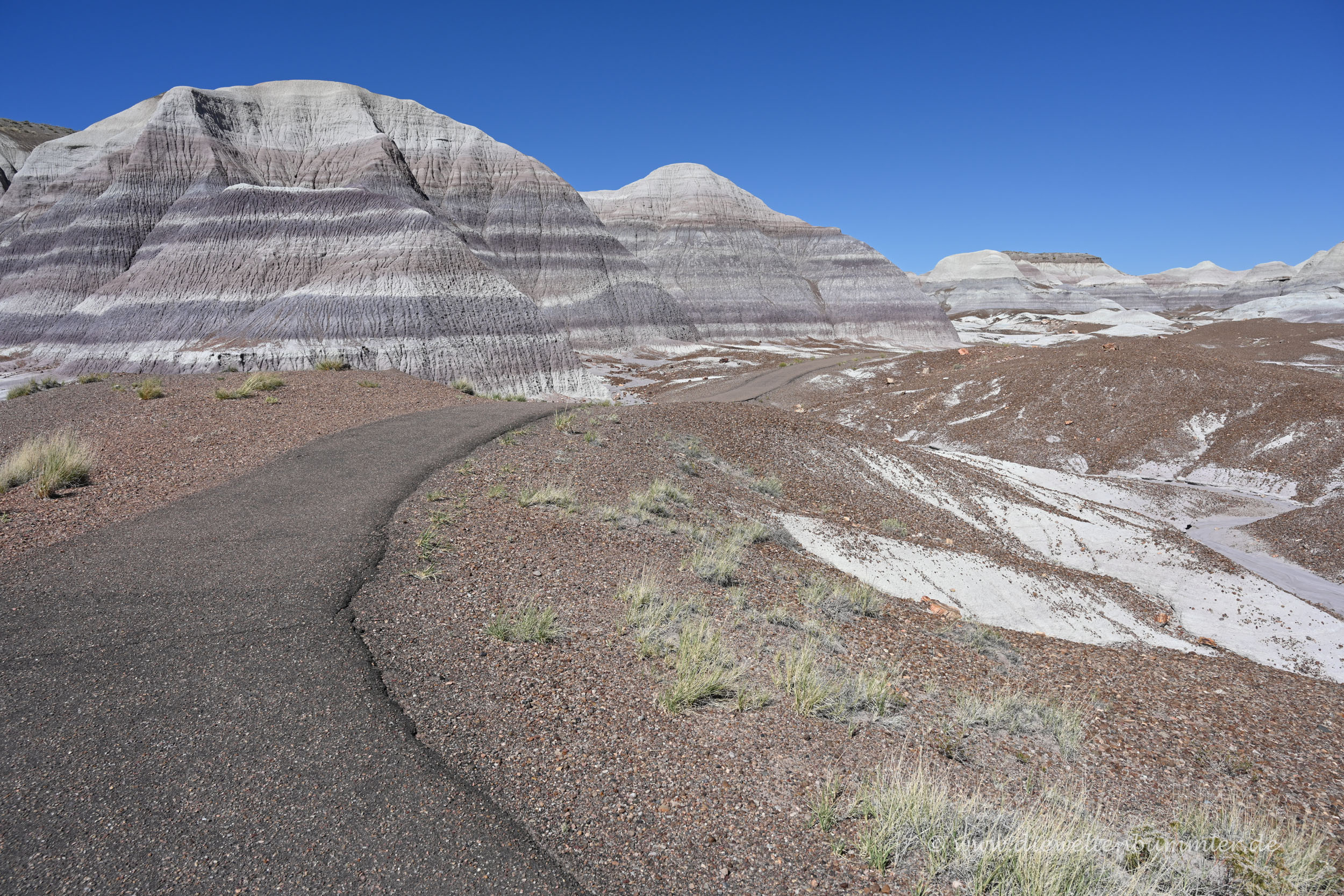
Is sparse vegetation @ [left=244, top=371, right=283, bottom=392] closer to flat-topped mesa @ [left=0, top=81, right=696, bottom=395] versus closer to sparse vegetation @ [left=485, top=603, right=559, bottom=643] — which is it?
sparse vegetation @ [left=485, top=603, right=559, bottom=643]

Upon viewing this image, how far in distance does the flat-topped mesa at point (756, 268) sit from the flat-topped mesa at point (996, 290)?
38.1 m

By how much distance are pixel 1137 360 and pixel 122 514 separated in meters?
37.2

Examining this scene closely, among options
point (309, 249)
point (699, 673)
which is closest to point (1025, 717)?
point (699, 673)

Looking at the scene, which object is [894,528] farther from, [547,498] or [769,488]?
[547,498]

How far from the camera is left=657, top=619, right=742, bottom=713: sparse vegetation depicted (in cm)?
510

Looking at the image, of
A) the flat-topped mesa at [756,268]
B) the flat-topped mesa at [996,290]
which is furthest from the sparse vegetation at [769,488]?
the flat-topped mesa at [996,290]

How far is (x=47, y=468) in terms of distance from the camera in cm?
855

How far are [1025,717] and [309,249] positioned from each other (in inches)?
1758

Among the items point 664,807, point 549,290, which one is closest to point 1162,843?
point 664,807

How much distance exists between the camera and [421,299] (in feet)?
115

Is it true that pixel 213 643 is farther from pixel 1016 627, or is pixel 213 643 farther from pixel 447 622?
pixel 1016 627

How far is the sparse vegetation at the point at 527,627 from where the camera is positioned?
575 centimetres

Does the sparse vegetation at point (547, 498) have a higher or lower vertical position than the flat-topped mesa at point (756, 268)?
lower

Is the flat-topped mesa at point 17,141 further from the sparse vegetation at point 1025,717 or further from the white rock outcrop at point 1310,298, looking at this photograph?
the white rock outcrop at point 1310,298
